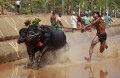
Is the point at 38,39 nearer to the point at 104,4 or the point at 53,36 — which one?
the point at 53,36

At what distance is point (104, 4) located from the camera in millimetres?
39562

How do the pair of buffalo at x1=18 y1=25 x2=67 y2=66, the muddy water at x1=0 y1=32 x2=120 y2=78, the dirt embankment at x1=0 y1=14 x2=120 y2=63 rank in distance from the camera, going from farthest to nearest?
the dirt embankment at x1=0 y1=14 x2=120 y2=63 → the pair of buffalo at x1=18 y1=25 x2=67 y2=66 → the muddy water at x1=0 y1=32 x2=120 y2=78

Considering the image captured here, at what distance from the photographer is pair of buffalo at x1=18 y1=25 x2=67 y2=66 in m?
11.2

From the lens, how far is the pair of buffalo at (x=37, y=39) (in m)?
11.2

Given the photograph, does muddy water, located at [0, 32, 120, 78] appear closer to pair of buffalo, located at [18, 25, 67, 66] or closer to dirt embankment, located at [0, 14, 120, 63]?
dirt embankment, located at [0, 14, 120, 63]

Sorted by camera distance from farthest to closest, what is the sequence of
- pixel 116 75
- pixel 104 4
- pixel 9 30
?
1. pixel 104 4
2. pixel 9 30
3. pixel 116 75

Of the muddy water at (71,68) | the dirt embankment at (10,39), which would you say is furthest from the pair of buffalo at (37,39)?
the dirt embankment at (10,39)

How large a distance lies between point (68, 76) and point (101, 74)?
990 mm

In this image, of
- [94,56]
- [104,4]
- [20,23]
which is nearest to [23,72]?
[94,56]

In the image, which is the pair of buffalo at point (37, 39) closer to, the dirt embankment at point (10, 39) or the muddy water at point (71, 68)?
the muddy water at point (71, 68)

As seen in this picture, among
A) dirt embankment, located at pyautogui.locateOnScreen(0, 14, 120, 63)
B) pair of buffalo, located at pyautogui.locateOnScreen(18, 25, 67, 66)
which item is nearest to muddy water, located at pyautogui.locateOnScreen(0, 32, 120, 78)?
dirt embankment, located at pyautogui.locateOnScreen(0, 14, 120, 63)

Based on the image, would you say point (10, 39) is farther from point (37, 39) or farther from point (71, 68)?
point (71, 68)

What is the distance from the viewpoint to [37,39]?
11445mm

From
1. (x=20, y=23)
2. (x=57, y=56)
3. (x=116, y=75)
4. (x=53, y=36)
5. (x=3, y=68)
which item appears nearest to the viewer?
(x=116, y=75)
